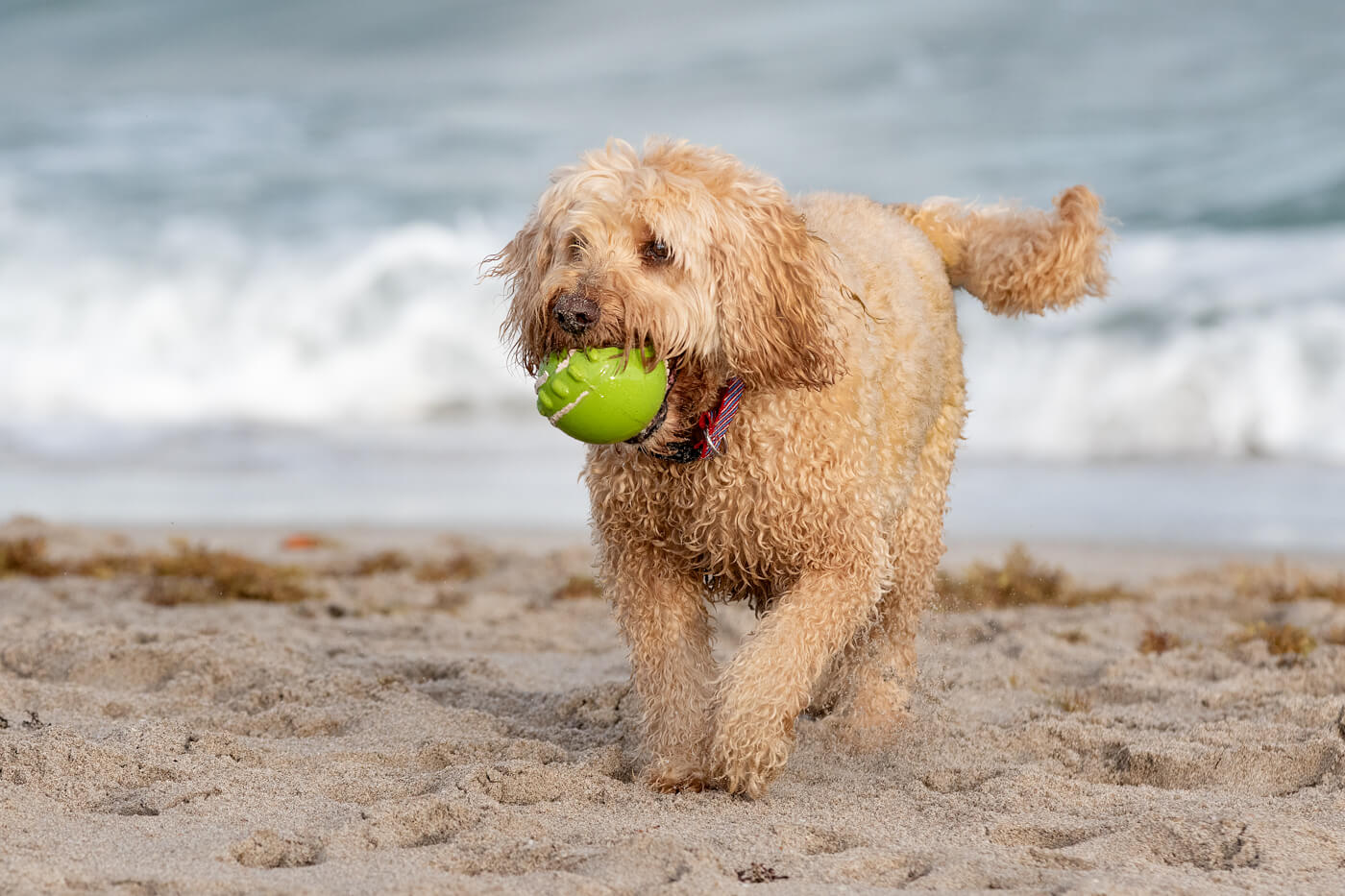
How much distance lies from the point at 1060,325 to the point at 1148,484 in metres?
4.80

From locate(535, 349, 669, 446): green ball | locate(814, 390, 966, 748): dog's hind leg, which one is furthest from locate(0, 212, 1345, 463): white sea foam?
locate(535, 349, 669, 446): green ball

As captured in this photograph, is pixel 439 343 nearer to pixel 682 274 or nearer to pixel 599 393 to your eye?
pixel 682 274

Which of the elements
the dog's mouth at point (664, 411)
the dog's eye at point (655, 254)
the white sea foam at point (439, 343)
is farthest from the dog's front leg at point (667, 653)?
the white sea foam at point (439, 343)

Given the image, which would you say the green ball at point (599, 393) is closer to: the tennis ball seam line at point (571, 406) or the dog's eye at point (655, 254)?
the tennis ball seam line at point (571, 406)

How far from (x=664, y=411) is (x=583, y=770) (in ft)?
3.81

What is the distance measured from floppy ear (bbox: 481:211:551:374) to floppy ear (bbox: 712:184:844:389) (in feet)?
1.80

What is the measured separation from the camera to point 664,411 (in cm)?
397

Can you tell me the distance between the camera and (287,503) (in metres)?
14.0

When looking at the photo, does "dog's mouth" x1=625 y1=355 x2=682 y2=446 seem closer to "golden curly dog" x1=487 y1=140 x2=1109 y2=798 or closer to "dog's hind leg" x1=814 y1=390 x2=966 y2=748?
"golden curly dog" x1=487 y1=140 x2=1109 y2=798

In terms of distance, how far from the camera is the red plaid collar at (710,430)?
13.3ft

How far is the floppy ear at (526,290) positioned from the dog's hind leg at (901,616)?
66.8 inches

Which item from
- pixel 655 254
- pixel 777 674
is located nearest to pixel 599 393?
pixel 655 254

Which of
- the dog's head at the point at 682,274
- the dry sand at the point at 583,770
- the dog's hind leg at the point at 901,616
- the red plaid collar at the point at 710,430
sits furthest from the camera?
the dog's hind leg at the point at 901,616

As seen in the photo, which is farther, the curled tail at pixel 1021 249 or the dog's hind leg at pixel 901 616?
the curled tail at pixel 1021 249
